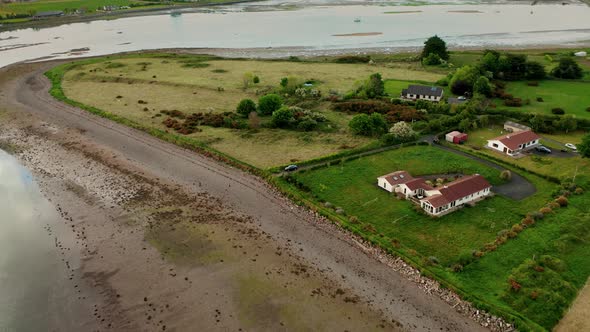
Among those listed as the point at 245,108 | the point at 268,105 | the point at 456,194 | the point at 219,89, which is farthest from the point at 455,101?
the point at 219,89

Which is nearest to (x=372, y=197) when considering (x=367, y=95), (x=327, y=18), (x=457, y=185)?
(x=457, y=185)

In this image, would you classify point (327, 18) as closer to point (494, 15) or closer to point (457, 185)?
point (494, 15)

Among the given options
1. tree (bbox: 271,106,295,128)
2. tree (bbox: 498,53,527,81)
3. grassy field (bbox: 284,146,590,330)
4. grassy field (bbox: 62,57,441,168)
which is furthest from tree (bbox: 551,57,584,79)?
tree (bbox: 271,106,295,128)

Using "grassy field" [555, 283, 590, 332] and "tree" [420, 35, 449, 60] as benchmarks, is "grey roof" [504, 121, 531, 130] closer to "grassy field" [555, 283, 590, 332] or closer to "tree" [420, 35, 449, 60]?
"grassy field" [555, 283, 590, 332]

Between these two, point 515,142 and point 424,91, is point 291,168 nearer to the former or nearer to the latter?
point 515,142

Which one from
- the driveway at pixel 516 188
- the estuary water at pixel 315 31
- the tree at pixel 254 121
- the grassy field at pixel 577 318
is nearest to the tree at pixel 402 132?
the driveway at pixel 516 188

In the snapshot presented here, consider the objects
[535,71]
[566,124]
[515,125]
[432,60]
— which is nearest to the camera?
[566,124]

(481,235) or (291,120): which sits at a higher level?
(291,120)
